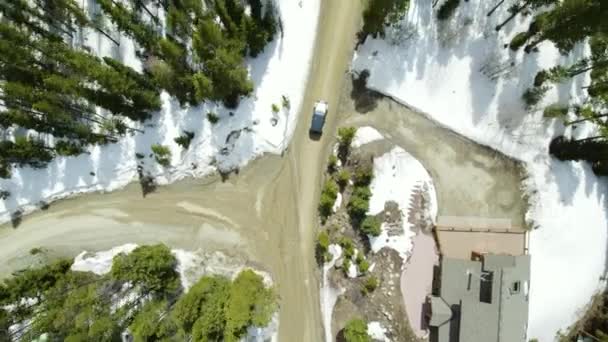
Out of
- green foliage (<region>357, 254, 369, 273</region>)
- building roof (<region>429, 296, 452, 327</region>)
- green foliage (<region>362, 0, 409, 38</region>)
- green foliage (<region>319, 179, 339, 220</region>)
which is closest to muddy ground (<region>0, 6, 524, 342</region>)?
green foliage (<region>319, 179, 339, 220</region>)

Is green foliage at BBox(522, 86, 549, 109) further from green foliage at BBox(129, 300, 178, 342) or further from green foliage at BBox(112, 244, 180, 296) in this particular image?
green foliage at BBox(129, 300, 178, 342)

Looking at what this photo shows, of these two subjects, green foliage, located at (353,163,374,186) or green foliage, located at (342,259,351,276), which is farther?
green foliage, located at (342,259,351,276)

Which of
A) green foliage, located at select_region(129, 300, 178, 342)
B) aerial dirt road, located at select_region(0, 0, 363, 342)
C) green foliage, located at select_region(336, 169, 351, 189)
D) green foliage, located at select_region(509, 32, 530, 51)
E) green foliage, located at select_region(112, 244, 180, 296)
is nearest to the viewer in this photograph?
green foliage, located at select_region(129, 300, 178, 342)

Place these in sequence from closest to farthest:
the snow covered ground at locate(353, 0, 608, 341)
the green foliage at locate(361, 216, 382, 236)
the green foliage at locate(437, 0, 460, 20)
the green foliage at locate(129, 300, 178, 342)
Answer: the green foliage at locate(129, 300, 178, 342), the green foliage at locate(437, 0, 460, 20), the green foliage at locate(361, 216, 382, 236), the snow covered ground at locate(353, 0, 608, 341)

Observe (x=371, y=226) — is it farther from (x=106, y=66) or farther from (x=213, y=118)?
(x=106, y=66)

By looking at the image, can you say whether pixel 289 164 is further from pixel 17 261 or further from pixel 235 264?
pixel 17 261

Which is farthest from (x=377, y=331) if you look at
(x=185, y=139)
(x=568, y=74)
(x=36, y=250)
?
(x=36, y=250)
